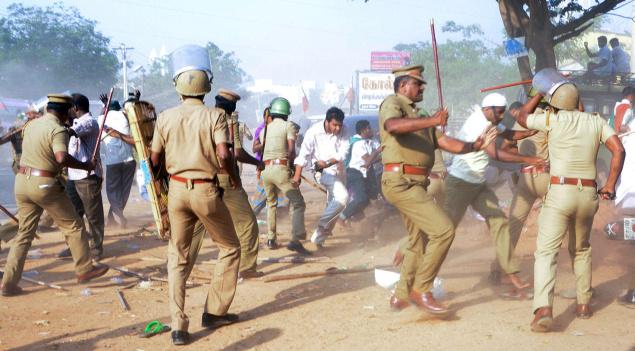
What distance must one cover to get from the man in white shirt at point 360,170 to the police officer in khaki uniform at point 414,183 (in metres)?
3.85

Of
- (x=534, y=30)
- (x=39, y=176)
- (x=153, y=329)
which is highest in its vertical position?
(x=534, y=30)

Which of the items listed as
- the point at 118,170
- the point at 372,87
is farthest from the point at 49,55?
the point at 118,170

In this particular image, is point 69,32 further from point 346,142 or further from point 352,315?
point 352,315

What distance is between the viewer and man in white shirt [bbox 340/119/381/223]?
32.8ft

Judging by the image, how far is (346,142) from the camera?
10.1m

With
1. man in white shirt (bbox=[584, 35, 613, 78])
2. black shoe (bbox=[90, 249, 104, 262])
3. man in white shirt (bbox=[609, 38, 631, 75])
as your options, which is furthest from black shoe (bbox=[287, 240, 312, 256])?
man in white shirt (bbox=[609, 38, 631, 75])

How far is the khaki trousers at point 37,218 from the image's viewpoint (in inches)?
276

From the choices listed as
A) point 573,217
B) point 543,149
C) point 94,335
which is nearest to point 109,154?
point 94,335

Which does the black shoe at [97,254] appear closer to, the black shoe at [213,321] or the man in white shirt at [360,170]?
the man in white shirt at [360,170]

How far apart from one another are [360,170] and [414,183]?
4.30 metres

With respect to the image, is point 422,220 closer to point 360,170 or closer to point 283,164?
point 283,164

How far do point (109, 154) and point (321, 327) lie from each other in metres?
6.52

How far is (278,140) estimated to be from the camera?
8.97m

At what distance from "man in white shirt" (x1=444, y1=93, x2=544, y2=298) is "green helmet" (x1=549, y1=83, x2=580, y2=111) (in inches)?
33.9
